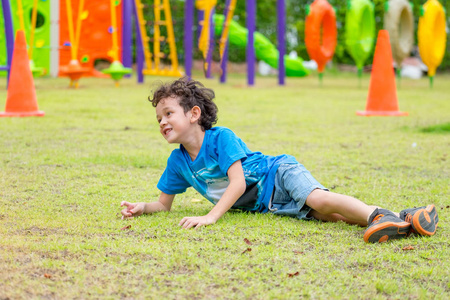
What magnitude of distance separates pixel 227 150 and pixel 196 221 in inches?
15.6

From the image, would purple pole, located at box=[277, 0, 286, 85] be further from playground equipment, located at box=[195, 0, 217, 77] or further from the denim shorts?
the denim shorts

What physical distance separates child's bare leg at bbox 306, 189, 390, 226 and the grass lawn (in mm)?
75

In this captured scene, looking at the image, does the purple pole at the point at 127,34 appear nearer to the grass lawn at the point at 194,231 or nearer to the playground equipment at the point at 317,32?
the playground equipment at the point at 317,32

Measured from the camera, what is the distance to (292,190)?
2.84 meters

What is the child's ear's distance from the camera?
2.88 meters

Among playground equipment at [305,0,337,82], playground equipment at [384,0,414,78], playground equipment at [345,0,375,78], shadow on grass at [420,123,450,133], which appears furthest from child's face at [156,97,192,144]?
playground equipment at [345,0,375,78]

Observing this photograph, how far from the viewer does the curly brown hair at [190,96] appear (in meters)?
2.86

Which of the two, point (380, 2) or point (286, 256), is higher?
point (380, 2)

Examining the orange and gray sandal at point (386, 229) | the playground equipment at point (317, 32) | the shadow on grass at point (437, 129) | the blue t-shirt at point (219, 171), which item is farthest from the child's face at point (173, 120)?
the playground equipment at point (317, 32)

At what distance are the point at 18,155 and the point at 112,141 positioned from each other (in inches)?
40.4

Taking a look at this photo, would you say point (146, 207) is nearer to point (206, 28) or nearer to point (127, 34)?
point (206, 28)

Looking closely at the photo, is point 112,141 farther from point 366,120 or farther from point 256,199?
point 366,120

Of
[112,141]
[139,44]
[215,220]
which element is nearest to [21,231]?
[215,220]

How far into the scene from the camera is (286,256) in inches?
89.3
